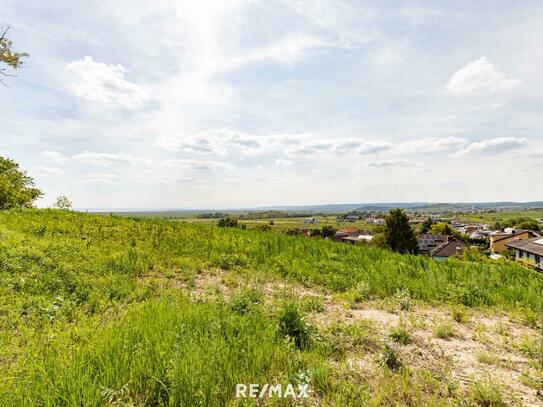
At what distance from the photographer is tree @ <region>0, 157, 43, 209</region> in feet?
89.8

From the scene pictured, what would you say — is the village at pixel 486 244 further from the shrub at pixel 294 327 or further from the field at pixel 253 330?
the shrub at pixel 294 327

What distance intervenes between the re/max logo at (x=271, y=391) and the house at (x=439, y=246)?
55268 millimetres

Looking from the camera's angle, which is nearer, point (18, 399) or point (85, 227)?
point (18, 399)

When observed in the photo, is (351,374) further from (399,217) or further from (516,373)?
(399,217)

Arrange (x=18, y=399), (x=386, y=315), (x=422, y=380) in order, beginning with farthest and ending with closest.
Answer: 1. (x=386, y=315)
2. (x=422, y=380)
3. (x=18, y=399)

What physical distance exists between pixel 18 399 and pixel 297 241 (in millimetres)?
9183

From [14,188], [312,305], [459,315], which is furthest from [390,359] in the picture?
[14,188]

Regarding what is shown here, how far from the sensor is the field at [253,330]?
8.61ft

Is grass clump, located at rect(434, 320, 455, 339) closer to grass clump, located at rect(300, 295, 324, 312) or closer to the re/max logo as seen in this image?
grass clump, located at rect(300, 295, 324, 312)

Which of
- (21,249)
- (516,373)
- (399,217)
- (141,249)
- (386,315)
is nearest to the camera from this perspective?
(516,373)

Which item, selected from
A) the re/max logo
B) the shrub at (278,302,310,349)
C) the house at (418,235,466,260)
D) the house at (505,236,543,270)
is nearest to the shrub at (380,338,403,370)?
the shrub at (278,302,310,349)

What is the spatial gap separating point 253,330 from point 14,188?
126 feet

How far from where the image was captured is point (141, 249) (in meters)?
8.75

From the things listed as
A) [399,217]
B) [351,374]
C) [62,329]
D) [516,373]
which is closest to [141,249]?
[62,329]
